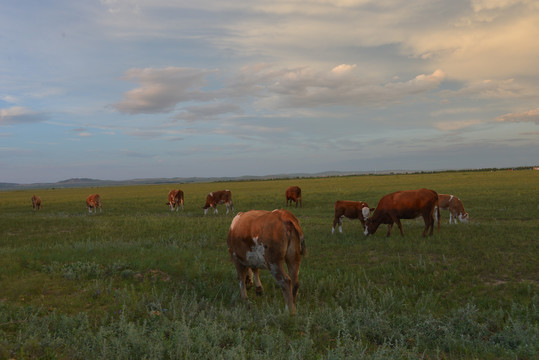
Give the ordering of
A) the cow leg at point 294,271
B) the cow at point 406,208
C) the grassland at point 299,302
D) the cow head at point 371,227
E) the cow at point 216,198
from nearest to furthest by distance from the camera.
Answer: the grassland at point 299,302
the cow leg at point 294,271
the cow at point 406,208
the cow head at point 371,227
the cow at point 216,198

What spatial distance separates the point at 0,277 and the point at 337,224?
46.3ft

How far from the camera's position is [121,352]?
4.65 metres

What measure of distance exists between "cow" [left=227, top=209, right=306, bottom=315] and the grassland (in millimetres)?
636

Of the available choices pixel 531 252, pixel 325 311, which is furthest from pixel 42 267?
pixel 531 252

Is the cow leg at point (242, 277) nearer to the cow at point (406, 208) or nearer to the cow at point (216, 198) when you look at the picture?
the cow at point (406, 208)

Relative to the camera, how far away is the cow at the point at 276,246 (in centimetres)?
665

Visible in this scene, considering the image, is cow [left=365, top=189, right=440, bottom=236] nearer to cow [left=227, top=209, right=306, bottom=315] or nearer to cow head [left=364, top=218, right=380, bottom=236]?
cow head [left=364, top=218, right=380, bottom=236]

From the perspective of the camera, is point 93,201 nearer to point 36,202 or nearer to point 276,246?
point 36,202

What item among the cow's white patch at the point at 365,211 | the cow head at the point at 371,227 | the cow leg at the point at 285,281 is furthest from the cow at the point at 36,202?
the cow leg at the point at 285,281

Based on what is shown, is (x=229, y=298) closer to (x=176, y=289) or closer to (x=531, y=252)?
(x=176, y=289)

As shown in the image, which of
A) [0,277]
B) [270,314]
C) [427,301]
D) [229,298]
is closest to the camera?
[270,314]

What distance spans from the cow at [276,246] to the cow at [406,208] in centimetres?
844

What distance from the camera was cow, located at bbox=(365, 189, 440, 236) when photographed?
45.1 feet

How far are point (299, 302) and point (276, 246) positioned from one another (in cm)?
185
